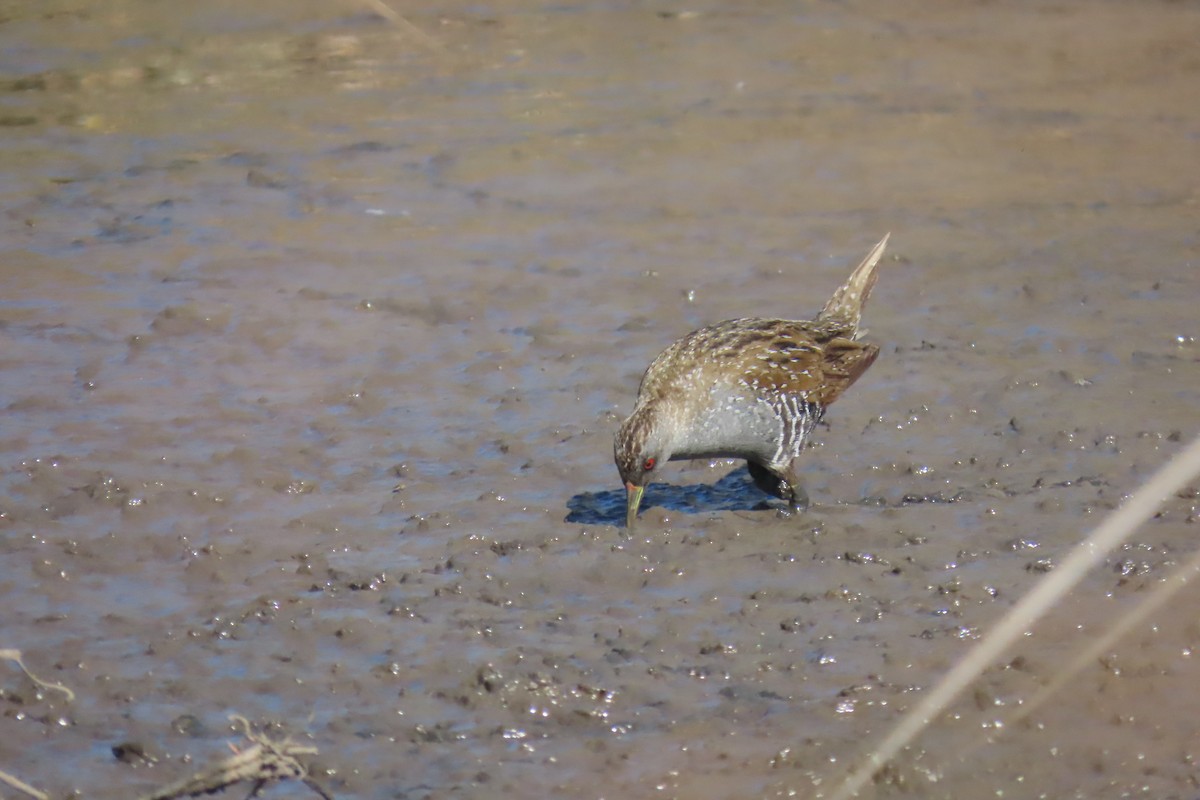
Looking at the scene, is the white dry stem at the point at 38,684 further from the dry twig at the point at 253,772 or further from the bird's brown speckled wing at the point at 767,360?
the bird's brown speckled wing at the point at 767,360

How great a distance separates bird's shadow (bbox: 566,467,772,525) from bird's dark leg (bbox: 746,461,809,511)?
0.09 m

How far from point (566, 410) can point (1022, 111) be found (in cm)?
564

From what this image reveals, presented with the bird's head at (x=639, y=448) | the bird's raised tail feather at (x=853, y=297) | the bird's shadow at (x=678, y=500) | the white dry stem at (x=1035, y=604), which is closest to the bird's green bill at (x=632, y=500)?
the bird's head at (x=639, y=448)

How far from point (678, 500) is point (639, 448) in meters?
0.73

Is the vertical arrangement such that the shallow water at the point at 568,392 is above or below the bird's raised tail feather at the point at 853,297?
below

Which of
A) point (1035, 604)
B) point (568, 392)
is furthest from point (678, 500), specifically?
point (1035, 604)

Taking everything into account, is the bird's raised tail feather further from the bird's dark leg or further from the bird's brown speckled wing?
the bird's dark leg

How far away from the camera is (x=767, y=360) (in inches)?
237

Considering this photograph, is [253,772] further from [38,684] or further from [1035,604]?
[1035,604]

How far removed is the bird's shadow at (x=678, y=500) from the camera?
619cm

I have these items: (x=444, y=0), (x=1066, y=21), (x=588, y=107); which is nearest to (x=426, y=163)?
(x=588, y=107)

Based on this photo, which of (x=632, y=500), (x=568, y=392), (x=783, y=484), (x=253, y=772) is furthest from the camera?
(x=568, y=392)

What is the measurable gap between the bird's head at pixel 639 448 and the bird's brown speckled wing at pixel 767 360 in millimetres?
141

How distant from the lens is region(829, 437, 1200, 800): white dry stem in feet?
14.6
